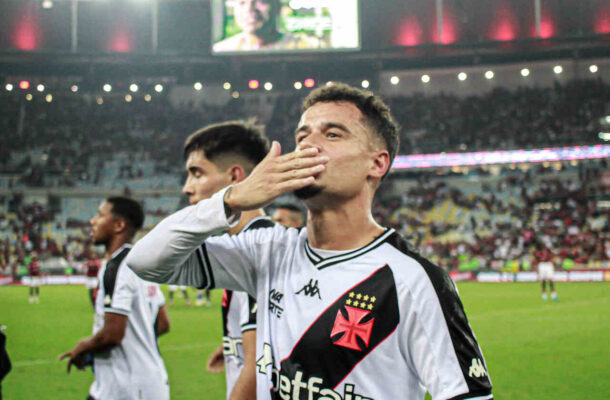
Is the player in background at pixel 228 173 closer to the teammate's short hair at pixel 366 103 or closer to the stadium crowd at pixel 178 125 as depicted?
the teammate's short hair at pixel 366 103

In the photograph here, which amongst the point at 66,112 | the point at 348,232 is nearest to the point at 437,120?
the point at 66,112

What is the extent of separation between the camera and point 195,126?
4103 cm

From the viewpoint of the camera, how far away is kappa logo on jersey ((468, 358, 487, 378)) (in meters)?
1.89

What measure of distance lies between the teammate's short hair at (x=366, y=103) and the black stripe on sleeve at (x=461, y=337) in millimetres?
651

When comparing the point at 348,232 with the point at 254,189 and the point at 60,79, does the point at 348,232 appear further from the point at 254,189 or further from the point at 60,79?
the point at 60,79

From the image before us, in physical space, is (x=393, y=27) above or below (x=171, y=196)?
above

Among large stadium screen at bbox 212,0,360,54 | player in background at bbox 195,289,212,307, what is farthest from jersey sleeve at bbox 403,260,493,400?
large stadium screen at bbox 212,0,360,54

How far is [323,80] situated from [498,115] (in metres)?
12.7

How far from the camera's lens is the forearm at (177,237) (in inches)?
76.9

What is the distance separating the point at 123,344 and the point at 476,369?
302cm

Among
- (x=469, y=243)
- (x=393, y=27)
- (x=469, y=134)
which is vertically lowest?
(x=469, y=243)

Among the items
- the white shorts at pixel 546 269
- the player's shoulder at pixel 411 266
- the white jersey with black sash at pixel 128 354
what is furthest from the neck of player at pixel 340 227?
the white shorts at pixel 546 269

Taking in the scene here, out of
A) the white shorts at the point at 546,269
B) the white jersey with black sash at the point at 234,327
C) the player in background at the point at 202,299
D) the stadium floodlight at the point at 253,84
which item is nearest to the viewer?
the white jersey with black sash at the point at 234,327

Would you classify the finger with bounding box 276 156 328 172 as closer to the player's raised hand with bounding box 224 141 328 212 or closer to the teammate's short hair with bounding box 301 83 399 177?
the player's raised hand with bounding box 224 141 328 212
